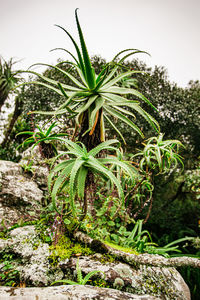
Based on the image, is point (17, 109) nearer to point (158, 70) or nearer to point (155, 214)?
point (158, 70)

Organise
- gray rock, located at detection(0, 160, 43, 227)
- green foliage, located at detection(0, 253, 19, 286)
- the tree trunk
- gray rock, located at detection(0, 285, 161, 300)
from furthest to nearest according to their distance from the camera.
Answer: gray rock, located at detection(0, 160, 43, 227)
the tree trunk
green foliage, located at detection(0, 253, 19, 286)
gray rock, located at detection(0, 285, 161, 300)

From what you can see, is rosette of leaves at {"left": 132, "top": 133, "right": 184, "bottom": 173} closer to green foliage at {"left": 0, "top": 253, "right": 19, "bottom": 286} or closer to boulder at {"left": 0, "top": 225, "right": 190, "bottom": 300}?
boulder at {"left": 0, "top": 225, "right": 190, "bottom": 300}

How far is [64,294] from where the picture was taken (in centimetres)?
85

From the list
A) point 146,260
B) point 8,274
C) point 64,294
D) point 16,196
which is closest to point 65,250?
point 8,274

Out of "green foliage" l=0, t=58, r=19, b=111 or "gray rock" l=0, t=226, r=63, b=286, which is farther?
"green foliage" l=0, t=58, r=19, b=111

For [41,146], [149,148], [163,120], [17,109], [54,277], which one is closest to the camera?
[54,277]

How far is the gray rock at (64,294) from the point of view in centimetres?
79

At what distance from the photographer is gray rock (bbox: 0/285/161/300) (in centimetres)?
79

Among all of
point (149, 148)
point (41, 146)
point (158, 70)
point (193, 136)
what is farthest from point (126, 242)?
point (158, 70)

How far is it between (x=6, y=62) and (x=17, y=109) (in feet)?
7.50

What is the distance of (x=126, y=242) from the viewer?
2291 mm

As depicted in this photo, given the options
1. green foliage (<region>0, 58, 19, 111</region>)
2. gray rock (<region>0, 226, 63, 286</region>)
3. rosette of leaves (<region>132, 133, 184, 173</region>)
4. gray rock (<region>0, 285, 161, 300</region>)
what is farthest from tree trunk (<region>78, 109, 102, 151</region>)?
green foliage (<region>0, 58, 19, 111</region>)

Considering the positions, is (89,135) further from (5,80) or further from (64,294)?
(5,80)

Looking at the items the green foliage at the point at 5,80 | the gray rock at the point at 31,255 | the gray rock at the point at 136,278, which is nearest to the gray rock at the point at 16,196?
the gray rock at the point at 31,255
